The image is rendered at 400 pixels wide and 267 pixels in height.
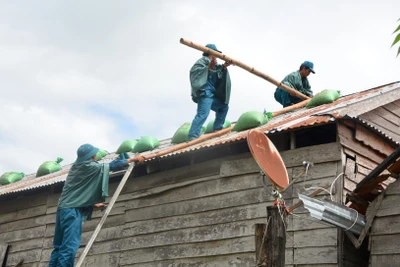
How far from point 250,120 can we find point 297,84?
7.10ft

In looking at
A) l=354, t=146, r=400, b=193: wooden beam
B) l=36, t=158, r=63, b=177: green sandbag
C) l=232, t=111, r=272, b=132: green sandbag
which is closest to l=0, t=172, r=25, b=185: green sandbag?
l=36, t=158, r=63, b=177: green sandbag

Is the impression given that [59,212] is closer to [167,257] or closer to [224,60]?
[167,257]

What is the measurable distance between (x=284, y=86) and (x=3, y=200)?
621cm

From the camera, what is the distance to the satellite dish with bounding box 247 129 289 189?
219 inches

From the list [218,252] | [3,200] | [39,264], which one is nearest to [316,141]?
[218,252]

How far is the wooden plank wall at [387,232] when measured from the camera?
647cm

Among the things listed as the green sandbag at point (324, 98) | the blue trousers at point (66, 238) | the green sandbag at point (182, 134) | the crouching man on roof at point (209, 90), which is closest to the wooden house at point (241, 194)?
the green sandbag at point (324, 98)

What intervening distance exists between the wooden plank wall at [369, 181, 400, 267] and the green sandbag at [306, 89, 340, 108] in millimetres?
3000

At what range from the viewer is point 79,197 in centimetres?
774

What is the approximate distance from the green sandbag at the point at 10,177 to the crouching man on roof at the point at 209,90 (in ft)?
21.2

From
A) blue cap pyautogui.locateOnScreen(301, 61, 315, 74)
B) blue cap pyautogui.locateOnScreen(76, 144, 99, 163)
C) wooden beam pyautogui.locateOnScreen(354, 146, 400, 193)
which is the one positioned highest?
blue cap pyautogui.locateOnScreen(301, 61, 315, 74)

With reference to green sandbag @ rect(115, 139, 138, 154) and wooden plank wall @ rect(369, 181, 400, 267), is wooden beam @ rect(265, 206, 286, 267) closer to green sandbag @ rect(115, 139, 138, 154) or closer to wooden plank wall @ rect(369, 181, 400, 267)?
wooden plank wall @ rect(369, 181, 400, 267)

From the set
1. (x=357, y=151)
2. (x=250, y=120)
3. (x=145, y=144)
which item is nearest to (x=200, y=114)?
(x=250, y=120)

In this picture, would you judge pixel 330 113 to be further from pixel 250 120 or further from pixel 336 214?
pixel 250 120
